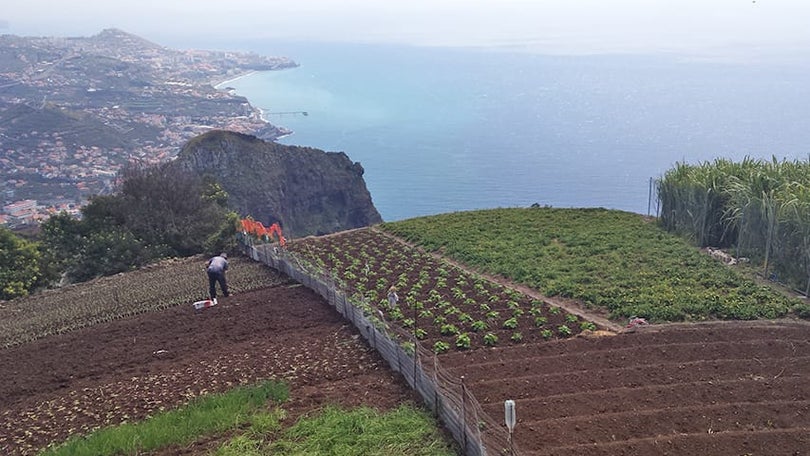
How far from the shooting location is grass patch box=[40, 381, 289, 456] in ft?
28.8

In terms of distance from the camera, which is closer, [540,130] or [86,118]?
[86,118]

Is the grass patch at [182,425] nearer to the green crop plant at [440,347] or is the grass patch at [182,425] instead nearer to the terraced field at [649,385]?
the green crop plant at [440,347]

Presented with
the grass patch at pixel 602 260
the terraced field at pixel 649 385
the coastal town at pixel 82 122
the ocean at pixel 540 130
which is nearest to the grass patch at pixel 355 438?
the terraced field at pixel 649 385

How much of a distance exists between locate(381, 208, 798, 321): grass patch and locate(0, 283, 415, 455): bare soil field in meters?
6.53

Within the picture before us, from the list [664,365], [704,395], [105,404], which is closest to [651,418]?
[704,395]

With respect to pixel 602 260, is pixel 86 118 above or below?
above

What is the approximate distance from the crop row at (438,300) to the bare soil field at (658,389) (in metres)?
0.79

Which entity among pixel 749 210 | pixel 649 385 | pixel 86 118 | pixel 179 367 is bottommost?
pixel 179 367

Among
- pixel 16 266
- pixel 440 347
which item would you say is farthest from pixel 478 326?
pixel 16 266

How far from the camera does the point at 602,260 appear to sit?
63.3 feet

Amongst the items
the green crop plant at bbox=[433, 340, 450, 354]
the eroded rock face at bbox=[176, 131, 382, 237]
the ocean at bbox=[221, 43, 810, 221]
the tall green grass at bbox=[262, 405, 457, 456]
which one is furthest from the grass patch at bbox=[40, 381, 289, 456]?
the ocean at bbox=[221, 43, 810, 221]

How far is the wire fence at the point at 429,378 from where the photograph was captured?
839 centimetres

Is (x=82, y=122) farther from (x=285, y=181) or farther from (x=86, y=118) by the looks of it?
(x=285, y=181)

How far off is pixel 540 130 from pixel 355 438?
117414mm
